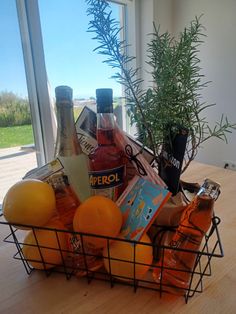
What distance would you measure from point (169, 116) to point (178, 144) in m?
0.06

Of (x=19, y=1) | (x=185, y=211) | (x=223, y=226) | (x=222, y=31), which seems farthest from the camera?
(x=222, y=31)

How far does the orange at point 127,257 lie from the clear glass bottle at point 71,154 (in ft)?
0.37

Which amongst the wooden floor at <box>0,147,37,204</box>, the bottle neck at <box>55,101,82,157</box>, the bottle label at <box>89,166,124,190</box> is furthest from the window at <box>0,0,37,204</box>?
the bottle label at <box>89,166,124,190</box>

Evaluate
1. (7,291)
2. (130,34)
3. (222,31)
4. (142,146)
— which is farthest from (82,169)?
(222,31)

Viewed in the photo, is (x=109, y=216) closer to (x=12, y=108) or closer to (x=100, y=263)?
(x=100, y=263)

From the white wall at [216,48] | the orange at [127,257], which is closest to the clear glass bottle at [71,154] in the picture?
the orange at [127,257]

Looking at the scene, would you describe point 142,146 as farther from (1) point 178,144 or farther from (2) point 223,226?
(2) point 223,226

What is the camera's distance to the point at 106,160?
41cm

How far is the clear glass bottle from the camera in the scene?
0.44 metres

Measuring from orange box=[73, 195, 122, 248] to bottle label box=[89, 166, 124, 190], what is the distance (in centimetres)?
4

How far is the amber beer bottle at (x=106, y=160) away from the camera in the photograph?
40 centimetres

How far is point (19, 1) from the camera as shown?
2.85ft

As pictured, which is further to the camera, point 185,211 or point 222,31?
point 222,31

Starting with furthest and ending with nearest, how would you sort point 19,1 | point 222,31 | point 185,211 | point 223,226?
point 222,31, point 19,1, point 223,226, point 185,211
